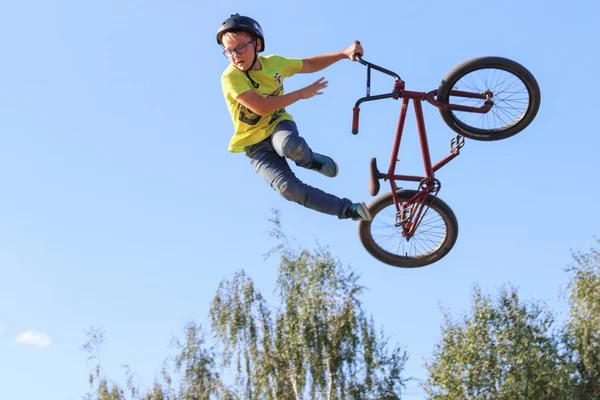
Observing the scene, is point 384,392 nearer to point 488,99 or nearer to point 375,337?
point 375,337

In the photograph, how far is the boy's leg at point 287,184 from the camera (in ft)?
27.5

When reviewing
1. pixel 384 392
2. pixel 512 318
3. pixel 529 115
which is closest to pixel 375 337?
pixel 384 392

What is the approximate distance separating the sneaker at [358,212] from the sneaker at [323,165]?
375 millimetres

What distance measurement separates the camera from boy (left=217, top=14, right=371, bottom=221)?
8.23 metres

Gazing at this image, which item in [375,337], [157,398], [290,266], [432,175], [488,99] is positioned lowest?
[432,175]

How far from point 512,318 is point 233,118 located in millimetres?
21678

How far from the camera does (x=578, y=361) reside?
27.6 m

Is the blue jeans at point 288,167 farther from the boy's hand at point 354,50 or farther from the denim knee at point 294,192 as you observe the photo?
the boy's hand at point 354,50

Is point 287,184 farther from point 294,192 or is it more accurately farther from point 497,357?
point 497,357

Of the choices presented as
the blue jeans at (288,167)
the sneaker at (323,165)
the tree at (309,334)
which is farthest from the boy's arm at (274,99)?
the tree at (309,334)

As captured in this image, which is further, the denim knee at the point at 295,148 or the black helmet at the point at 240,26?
the black helmet at the point at 240,26

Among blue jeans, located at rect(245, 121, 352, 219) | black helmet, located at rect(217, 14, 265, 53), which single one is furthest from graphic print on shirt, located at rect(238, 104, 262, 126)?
black helmet, located at rect(217, 14, 265, 53)

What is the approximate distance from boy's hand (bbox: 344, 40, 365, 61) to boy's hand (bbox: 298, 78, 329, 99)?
2.89 ft

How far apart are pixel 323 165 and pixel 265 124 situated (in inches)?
24.1
